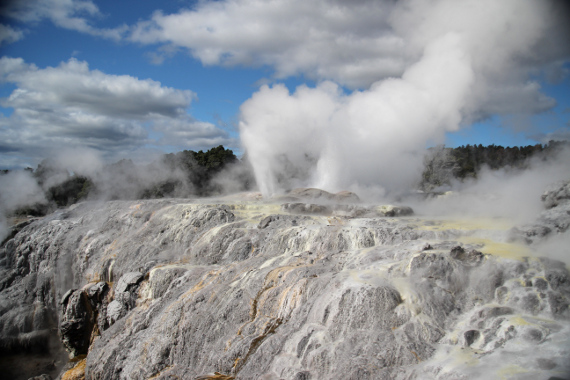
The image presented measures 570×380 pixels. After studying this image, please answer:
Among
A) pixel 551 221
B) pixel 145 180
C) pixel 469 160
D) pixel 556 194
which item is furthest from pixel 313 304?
pixel 469 160

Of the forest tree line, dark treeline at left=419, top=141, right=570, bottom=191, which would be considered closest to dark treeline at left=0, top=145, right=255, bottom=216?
the forest tree line

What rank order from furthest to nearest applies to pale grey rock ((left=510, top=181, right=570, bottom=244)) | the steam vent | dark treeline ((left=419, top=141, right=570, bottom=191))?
dark treeline ((left=419, top=141, right=570, bottom=191))
pale grey rock ((left=510, top=181, right=570, bottom=244))
the steam vent

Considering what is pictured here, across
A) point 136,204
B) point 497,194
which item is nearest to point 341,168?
point 497,194

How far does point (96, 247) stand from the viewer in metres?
15.2

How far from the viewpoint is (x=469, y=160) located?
43.4 m

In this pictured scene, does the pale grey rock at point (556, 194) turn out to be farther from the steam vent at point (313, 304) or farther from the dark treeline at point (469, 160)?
the dark treeline at point (469, 160)

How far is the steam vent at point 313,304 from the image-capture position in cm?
638

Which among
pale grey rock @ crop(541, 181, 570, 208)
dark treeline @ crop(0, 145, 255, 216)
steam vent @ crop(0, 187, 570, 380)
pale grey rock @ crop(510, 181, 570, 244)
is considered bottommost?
steam vent @ crop(0, 187, 570, 380)

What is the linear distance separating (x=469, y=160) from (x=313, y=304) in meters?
41.0

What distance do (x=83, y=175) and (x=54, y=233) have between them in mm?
14207

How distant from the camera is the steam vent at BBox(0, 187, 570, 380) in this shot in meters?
6.38

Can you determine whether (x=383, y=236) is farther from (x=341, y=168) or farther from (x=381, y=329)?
(x=341, y=168)

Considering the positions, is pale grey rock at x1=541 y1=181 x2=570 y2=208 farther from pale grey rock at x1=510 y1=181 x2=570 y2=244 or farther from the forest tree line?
→ the forest tree line

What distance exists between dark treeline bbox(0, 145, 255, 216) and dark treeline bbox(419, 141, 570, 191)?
14.1m
